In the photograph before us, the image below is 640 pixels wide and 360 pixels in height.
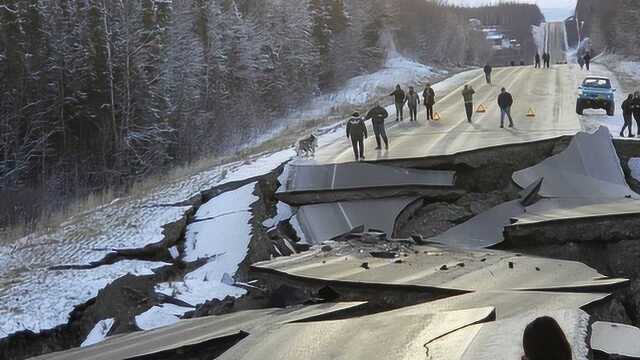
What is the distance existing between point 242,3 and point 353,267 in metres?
48.1

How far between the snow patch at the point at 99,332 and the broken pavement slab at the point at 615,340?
685 cm

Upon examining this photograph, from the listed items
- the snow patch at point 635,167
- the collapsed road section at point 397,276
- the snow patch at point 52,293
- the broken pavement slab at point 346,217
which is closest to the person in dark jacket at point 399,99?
the collapsed road section at point 397,276

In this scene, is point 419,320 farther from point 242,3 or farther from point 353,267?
point 242,3

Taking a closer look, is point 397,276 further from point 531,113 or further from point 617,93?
point 617,93

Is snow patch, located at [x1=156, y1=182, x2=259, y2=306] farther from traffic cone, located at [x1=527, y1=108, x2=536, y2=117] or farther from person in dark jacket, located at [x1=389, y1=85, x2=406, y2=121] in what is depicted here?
traffic cone, located at [x1=527, y1=108, x2=536, y2=117]

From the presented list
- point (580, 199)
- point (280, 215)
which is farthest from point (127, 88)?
point (580, 199)

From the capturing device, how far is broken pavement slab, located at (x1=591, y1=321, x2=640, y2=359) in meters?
6.09

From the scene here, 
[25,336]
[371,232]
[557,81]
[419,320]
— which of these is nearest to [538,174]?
[371,232]

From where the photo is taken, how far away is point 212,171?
1947 cm

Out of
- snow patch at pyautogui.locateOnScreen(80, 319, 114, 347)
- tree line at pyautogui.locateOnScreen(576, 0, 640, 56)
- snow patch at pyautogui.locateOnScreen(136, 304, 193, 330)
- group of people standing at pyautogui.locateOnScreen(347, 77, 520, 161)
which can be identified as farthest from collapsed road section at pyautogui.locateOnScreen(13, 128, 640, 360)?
tree line at pyautogui.locateOnScreen(576, 0, 640, 56)

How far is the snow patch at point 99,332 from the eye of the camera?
10.1 meters

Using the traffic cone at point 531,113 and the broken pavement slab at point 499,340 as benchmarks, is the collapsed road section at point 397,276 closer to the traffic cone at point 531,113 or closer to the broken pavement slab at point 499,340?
the broken pavement slab at point 499,340

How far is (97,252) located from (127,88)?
2534cm

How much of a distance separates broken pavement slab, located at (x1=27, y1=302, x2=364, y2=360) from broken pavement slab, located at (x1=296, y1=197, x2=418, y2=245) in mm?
4792
